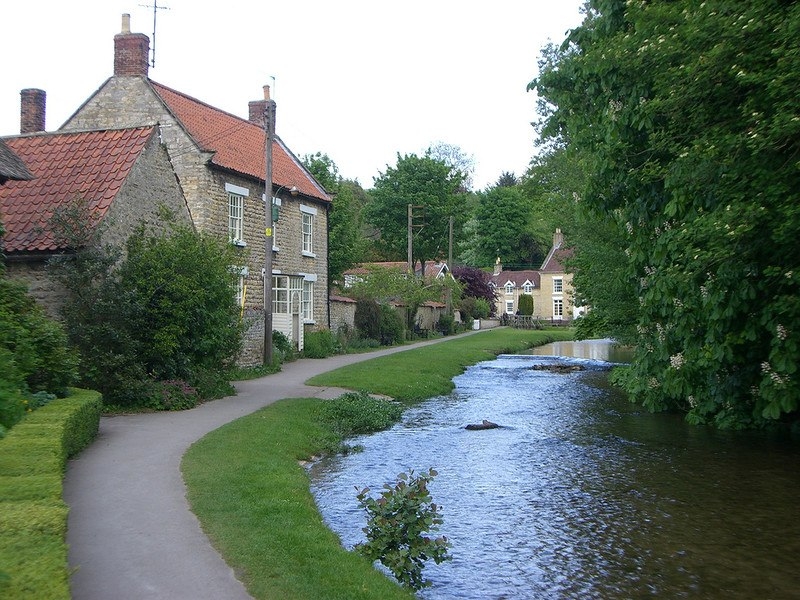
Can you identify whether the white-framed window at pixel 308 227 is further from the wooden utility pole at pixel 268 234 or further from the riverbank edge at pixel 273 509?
the riverbank edge at pixel 273 509

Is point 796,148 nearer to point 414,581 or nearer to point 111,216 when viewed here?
point 414,581

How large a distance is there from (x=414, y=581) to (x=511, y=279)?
87.6 m

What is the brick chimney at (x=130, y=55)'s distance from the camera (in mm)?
24359

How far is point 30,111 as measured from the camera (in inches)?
912

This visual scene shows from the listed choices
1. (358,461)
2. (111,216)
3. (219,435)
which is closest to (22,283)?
(111,216)

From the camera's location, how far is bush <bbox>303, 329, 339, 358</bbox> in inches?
1214

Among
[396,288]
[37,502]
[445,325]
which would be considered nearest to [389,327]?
[396,288]

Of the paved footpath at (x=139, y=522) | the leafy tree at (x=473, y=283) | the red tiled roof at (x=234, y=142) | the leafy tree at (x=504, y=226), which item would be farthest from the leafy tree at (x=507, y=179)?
the paved footpath at (x=139, y=522)

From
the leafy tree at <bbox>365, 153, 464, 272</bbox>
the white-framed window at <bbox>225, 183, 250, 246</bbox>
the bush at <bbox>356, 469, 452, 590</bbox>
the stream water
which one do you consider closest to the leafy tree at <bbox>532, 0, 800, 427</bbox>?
the stream water

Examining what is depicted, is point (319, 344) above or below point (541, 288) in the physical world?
below

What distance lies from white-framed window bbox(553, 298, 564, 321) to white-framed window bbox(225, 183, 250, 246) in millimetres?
66122

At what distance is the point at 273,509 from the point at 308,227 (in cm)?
2267

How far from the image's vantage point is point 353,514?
33.3 ft

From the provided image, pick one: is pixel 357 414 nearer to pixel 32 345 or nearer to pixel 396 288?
pixel 32 345
